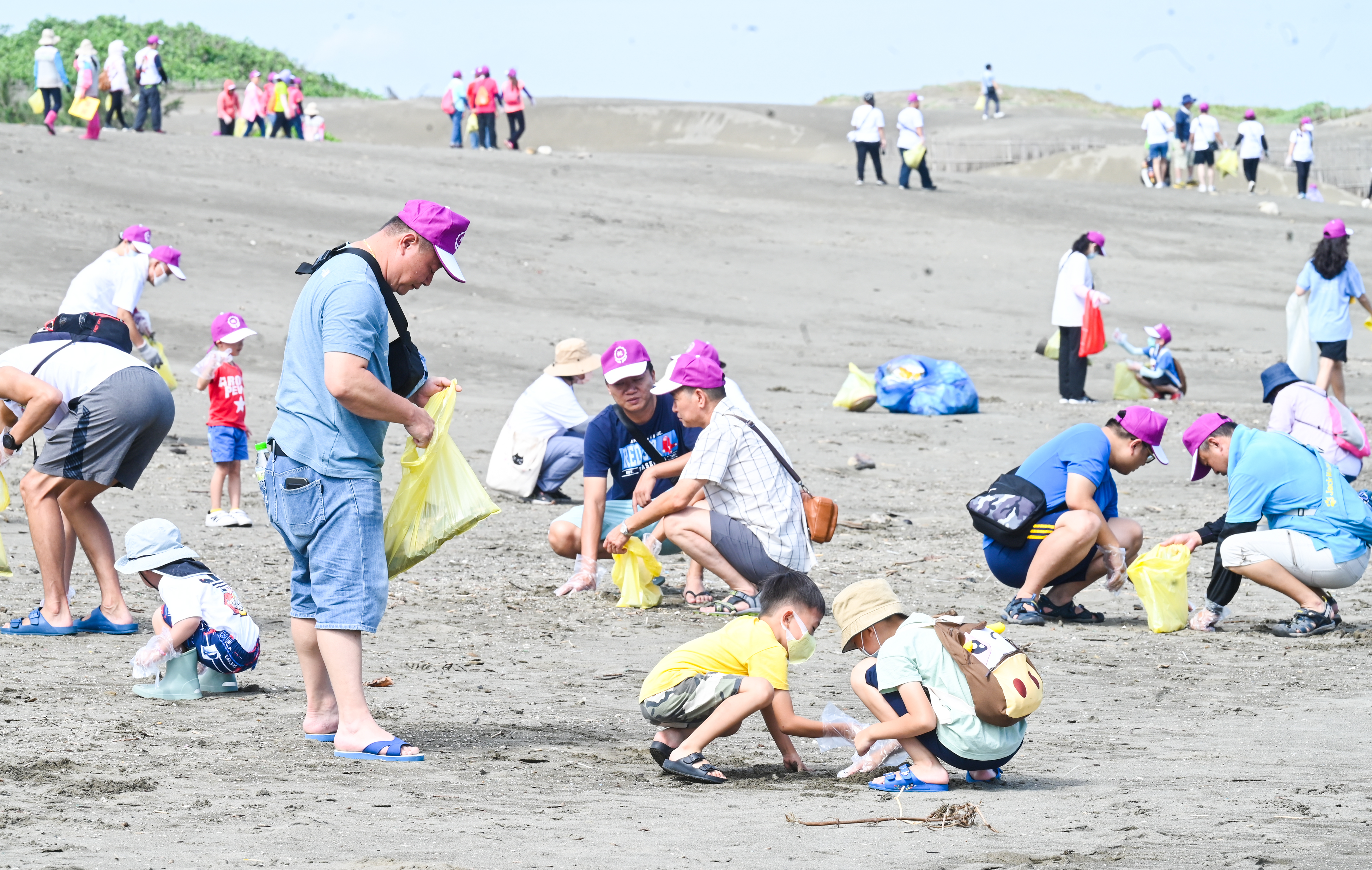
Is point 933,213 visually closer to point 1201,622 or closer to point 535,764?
point 1201,622

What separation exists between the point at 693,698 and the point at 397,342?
148 cm

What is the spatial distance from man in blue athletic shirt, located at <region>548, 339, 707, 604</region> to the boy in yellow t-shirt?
2.67m

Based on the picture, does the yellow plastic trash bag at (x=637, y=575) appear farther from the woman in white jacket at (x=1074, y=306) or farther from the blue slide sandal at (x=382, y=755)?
the woman in white jacket at (x=1074, y=306)

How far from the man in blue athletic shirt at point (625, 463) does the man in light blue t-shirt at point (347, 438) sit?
2750mm

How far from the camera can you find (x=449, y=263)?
4.95 metres

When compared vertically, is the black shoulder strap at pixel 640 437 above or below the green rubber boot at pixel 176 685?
above

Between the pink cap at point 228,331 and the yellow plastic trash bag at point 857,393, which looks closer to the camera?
the pink cap at point 228,331

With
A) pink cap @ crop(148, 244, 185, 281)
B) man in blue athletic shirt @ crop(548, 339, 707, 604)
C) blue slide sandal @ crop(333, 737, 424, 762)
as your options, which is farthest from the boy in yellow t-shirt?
pink cap @ crop(148, 244, 185, 281)

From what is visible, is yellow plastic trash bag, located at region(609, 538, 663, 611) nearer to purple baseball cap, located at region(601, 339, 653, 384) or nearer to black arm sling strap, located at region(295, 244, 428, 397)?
purple baseball cap, located at region(601, 339, 653, 384)

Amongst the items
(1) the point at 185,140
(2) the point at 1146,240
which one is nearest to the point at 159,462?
(1) the point at 185,140

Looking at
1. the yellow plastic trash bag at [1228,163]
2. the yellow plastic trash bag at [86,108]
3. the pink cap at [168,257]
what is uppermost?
the yellow plastic trash bag at [86,108]

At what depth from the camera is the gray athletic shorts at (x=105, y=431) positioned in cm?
641

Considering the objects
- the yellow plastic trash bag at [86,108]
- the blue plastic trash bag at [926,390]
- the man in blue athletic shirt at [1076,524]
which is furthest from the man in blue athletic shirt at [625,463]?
the yellow plastic trash bag at [86,108]

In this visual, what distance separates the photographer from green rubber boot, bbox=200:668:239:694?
18.9 feet
